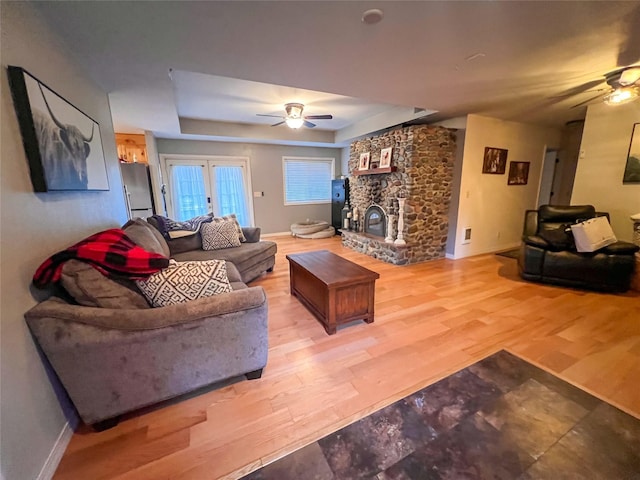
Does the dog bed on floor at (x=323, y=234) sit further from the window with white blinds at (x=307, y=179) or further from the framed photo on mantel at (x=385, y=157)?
the framed photo on mantel at (x=385, y=157)

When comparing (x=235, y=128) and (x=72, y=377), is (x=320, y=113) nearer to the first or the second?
(x=235, y=128)

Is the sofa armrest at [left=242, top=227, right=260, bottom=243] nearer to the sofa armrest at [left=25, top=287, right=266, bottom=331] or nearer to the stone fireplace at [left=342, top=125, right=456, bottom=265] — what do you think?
the stone fireplace at [left=342, top=125, right=456, bottom=265]

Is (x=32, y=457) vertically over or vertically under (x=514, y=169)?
under

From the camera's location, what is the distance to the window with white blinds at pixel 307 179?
21.4 feet

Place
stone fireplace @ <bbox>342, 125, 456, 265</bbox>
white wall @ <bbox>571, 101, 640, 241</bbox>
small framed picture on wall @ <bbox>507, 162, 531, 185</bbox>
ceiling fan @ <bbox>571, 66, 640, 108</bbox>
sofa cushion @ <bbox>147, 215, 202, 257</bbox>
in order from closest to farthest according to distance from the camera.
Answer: ceiling fan @ <bbox>571, 66, 640, 108</bbox>
sofa cushion @ <bbox>147, 215, 202, 257</bbox>
white wall @ <bbox>571, 101, 640, 241</bbox>
stone fireplace @ <bbox>342, 125, 456, 265</bbox>
small framed picture on wall @ <bbox>507, 162, 531, 185</bbox>

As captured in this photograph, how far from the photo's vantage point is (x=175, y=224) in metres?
3.33

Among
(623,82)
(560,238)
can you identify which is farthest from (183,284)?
(623,82)

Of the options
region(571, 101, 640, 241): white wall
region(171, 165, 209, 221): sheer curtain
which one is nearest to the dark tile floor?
region(571, 101, 640, 241): white wall

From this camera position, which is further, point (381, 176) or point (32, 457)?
point (381, 176)

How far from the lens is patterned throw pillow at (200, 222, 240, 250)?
11.0ft

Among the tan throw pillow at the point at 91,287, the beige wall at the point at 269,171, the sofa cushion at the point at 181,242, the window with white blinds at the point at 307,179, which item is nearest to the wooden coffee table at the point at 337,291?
the tan throw pillow at the point at 91,287

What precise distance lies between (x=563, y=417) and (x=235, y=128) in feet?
19.3

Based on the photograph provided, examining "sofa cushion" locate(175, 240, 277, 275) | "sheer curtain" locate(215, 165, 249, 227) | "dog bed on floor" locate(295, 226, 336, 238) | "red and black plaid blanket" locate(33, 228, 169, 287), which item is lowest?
"dog bed on floor" locate(295, 226, 336, 238)

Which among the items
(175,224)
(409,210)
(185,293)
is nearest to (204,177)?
(175,224)
